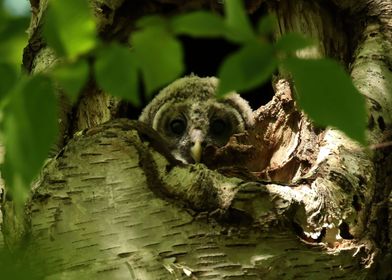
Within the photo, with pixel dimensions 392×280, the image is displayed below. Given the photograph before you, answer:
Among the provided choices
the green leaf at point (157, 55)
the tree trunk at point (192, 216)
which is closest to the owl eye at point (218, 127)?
the tree trunk at point (192, 216)

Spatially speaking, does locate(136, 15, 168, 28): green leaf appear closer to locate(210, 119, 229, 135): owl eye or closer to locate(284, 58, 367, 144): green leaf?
locate(284, 58, 367, 144): green leaf

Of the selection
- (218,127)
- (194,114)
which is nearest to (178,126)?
(194,114)

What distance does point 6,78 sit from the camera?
3.01 feet

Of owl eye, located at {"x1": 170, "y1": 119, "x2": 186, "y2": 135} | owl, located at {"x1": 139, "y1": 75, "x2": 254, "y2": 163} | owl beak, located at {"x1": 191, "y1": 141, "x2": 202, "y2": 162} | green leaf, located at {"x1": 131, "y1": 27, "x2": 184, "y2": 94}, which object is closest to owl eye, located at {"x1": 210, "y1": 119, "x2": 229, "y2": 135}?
owl, located at {"x1": 139, "y1": 75, "x2": 254, "y2": 163}

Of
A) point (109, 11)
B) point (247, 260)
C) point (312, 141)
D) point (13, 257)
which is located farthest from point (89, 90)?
point (13, 257)

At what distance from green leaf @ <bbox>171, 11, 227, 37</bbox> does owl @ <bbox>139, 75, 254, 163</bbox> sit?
10.2ft

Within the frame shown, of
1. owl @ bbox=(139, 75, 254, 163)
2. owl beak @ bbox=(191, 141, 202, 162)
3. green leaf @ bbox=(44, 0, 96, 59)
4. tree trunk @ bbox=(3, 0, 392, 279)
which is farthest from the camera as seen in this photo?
owl @ bbox=(139, 75, 254, 163)

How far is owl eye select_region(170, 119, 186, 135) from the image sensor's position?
14.0ft

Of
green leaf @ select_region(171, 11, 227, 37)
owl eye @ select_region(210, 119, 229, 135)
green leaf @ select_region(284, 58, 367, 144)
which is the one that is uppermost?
owl eye @ select_region(210, 119, 229, 135)

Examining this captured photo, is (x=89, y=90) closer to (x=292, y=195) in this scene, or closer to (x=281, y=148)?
(x=281, y=148)

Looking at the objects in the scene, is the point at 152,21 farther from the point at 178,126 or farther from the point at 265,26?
the point at 178,126

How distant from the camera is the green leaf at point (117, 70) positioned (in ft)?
2.96

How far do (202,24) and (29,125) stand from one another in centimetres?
24

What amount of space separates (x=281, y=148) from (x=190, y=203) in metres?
1.33
